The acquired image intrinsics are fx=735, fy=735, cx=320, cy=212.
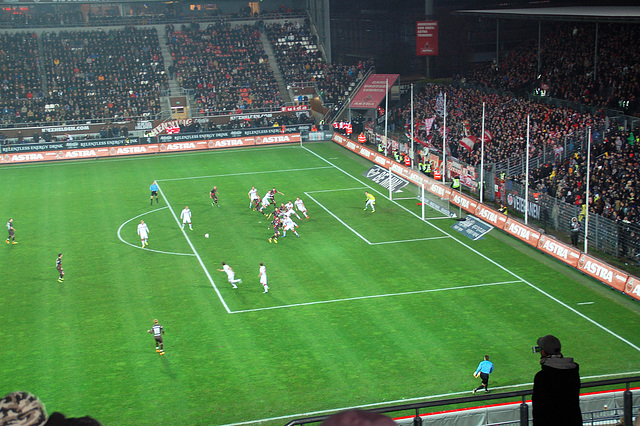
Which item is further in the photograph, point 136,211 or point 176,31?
point 176,31

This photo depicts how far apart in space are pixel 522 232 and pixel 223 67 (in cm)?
5144

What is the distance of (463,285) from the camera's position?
3306 cm

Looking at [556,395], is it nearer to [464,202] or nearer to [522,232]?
[522,232]

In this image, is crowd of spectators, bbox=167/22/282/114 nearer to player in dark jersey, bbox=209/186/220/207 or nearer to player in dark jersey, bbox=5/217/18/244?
player in dark jersey, bbox=209/186/220/207

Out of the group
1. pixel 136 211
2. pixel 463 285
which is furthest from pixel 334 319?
pixel 136 211

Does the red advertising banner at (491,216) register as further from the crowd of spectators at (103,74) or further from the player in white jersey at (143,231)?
the crowd of spectators at (103,74)

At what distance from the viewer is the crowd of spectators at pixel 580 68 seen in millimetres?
47406

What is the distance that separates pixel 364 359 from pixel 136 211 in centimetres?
2594

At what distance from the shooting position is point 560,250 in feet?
117

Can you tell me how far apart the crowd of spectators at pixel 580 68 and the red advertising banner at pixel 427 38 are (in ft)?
35.1

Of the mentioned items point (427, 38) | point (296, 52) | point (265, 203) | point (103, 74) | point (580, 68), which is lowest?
point (265, 203)

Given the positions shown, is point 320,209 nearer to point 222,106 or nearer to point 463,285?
point 463,285

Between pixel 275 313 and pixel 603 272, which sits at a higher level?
pixel 603 272

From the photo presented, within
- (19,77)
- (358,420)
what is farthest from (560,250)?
(19,77)
